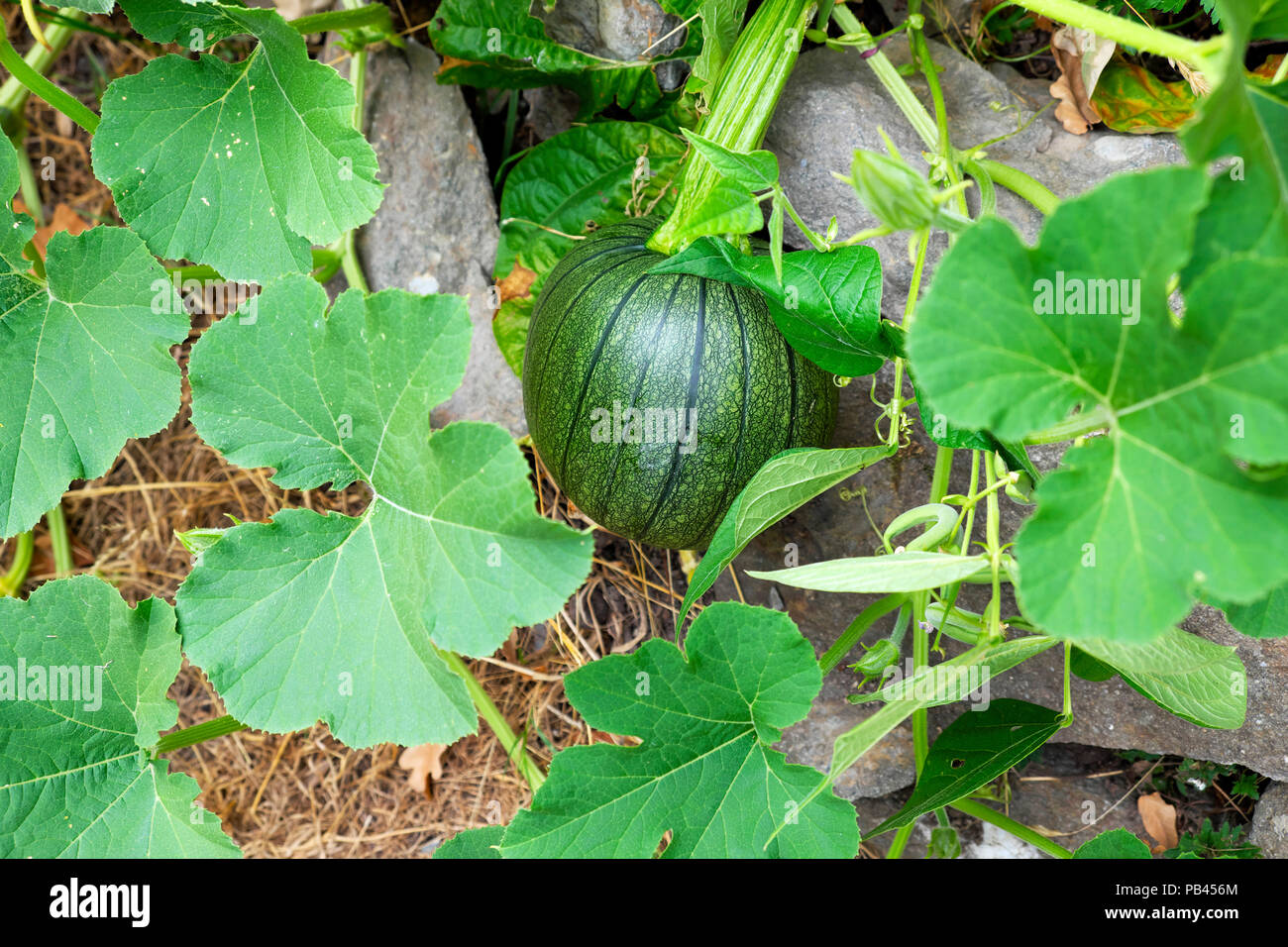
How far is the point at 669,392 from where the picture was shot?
52.1 inches

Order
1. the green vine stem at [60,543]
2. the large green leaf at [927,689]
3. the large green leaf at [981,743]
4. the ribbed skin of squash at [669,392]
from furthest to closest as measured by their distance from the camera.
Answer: the green vine stem at [60,543] → the ribbed skin of squash at [669,392] → the large green leaf at [981,743] → the large green leaf at [927,689]

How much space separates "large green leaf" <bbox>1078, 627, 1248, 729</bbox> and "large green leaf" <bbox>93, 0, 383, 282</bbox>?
1.21 meters

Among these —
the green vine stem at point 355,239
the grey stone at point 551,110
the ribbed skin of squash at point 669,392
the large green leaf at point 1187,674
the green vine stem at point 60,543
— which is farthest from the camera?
the green vine stem at point 60,543

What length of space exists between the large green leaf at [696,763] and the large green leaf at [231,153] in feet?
2.65

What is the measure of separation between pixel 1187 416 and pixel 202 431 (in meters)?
1.16

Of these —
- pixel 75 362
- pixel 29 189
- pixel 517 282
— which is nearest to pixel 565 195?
pixel 517 282

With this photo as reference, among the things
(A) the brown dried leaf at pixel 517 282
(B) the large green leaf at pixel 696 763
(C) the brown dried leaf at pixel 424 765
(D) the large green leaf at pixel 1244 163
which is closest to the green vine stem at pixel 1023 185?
(D) the large green leaf at pixel 1244 163

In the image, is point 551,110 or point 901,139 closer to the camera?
point 901,139

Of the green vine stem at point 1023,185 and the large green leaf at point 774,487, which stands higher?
the green vine stem at point 1023,185

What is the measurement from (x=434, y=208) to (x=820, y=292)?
1.03 m

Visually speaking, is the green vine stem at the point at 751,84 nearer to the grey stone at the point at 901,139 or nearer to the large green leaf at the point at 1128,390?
the grey stone at the point at 901,139

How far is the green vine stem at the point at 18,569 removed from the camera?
6.31 feet

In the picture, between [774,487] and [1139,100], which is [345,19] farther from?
[1139,100]
